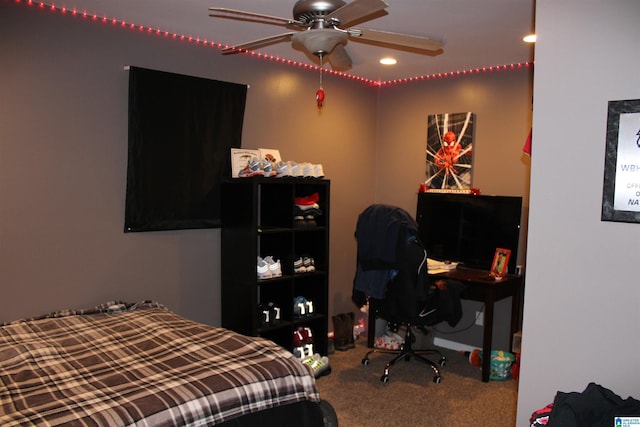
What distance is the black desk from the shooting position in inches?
150

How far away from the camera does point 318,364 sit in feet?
12.8

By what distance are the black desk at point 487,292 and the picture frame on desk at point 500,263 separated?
0.06 metres

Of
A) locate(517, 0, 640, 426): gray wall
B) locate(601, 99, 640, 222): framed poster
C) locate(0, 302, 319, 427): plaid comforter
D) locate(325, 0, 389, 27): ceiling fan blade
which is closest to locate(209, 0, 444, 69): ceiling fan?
locate(325, 0, 389, 27): ceiling fan blade

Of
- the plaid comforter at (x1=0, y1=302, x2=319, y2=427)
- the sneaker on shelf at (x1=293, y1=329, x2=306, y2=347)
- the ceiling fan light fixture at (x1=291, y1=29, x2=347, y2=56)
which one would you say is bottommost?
the sneaker on shelf at (x1=293, y1=329, x2=306, y2=347)

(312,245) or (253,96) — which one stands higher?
(253,96)

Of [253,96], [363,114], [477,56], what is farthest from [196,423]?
[363,114]

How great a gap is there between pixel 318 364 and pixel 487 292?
143 cm

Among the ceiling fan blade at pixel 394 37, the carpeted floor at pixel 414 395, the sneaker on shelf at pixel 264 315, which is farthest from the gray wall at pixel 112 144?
the ceiling fan blade at pixel 394 37

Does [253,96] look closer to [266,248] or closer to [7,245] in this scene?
[266,248]

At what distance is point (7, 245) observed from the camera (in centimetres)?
298

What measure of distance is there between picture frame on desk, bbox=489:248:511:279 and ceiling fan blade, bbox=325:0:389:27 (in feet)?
8.56

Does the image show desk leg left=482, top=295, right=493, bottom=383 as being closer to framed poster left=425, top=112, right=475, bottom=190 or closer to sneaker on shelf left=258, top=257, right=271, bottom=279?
framed poster left=425, top=112, right=475, bottom=190

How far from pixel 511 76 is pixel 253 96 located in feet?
7.42

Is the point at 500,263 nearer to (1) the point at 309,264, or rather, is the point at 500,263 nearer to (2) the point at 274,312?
(1) the point at 309,264
